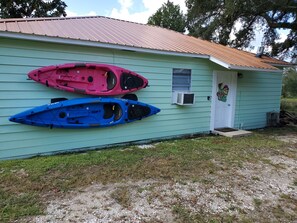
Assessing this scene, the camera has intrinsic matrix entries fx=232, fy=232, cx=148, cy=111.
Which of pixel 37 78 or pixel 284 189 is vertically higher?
pixel 37 78

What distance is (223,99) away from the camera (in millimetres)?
7781

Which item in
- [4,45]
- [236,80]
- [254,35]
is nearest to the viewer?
[4,45]

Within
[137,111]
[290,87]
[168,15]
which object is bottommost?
[137,111]

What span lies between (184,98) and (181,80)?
586 millimetres

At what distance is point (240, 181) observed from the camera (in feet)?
12.6

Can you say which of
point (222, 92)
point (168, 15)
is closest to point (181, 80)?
point (222, 92)

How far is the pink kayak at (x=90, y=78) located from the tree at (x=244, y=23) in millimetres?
8037

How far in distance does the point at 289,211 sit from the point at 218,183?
1.02 meters

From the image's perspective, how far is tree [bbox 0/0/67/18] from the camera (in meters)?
16.3

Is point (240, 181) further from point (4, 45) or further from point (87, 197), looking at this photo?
point (4, 45)

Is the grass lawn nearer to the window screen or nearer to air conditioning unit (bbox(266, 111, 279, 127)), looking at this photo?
the window screen

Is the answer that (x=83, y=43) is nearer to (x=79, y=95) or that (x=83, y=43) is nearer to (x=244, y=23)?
(x=79, y=95)

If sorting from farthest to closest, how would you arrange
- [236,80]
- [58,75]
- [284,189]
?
[236,80]
[58,75]
[284,189]

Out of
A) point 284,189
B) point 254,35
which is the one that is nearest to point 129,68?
point 284,189
